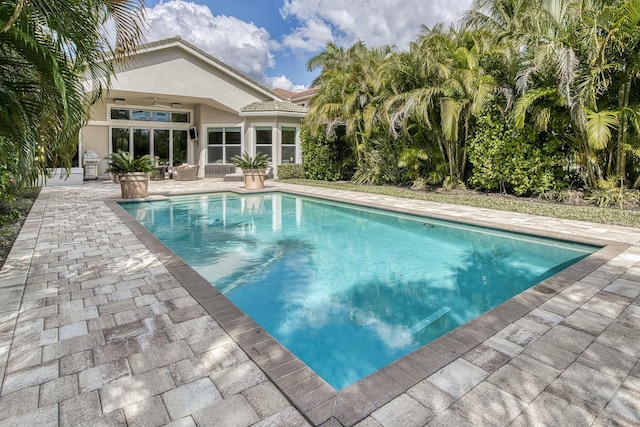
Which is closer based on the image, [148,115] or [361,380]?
[361,380]

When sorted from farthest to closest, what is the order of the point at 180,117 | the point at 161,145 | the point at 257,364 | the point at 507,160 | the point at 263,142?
the point at 180,117 < the point at 161,145 < the point at 263,142 < the point at 507,160 < the point at 257,364

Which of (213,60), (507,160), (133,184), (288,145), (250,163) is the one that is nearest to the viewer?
(507,160)

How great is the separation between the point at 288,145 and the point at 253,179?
6.23 meters

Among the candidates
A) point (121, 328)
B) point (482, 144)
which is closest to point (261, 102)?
point (482, 144)

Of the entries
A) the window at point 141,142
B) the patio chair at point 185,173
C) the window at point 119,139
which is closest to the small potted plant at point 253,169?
the patio chair at point 185,173

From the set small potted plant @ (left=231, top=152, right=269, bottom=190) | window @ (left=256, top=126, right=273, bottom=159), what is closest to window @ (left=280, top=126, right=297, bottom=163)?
window @ (left=256, top=126, right=273, bottom=159)

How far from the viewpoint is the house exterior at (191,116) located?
1934 centimetres

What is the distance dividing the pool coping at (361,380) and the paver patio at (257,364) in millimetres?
13

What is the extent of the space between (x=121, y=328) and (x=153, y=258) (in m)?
2.51

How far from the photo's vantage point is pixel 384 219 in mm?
10648

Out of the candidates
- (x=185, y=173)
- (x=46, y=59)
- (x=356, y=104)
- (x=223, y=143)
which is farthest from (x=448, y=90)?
(x=185, y=173)

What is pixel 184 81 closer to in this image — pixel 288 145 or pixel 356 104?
pixel 288 145

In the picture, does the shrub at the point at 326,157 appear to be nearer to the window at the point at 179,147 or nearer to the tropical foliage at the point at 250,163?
the tropical foliage at the point at 250,163

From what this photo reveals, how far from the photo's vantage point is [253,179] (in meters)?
16.2
